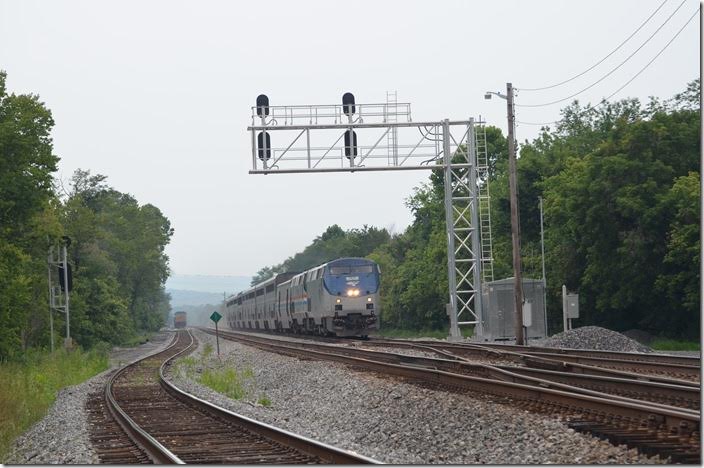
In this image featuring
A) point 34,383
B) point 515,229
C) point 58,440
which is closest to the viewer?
point 58,440

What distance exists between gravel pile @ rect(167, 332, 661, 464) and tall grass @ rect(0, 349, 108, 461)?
363cm

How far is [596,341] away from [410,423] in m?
17.7

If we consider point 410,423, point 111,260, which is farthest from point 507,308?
point 111,260

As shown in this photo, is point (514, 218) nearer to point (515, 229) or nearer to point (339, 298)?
point (515, 229)

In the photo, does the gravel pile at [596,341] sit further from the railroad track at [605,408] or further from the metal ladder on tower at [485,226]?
the railroad track at [605,408]

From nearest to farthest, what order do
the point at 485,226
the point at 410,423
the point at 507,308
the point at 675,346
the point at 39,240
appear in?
the point at 410,423 < the point at 675,346 < the point at 507,308 < the point at 485,226 < the point at 39,240

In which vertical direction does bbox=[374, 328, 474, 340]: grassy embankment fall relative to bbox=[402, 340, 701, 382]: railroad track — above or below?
below

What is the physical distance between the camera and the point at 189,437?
1459cm

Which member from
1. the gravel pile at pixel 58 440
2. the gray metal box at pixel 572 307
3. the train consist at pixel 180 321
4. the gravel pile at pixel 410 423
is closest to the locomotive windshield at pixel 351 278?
the gray metal box at pixel 572 307

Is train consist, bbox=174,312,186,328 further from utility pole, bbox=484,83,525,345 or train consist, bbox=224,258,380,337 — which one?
utility pole, bbox=484,83,525,345

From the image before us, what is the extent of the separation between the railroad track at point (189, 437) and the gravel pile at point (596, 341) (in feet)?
47.3

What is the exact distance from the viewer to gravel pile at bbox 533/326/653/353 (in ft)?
99.8

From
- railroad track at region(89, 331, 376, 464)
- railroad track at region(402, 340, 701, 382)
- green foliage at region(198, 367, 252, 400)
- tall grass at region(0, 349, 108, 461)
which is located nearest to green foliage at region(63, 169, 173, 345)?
tall grass at region(0, 349, 108, 461)

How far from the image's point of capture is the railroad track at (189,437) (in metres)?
11.8
